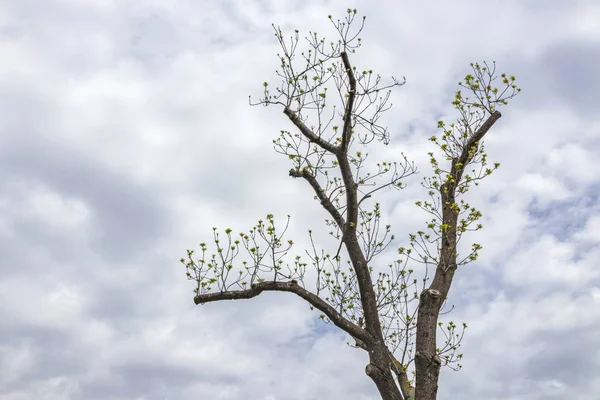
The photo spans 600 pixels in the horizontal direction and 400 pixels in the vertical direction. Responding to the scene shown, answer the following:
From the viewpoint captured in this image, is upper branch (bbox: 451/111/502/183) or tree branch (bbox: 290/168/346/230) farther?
upper branch (bbox: 451/111/502/183)

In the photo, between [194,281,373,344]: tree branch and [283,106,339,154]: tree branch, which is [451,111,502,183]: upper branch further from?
[194,281,373,344]: tree branch

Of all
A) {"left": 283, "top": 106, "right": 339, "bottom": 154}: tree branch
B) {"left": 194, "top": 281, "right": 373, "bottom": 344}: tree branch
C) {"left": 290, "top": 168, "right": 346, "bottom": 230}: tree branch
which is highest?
{"left": 283, "top": 106, "right": 339, "bottom": 154}: tree branch

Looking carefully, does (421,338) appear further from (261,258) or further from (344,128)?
(344,128)

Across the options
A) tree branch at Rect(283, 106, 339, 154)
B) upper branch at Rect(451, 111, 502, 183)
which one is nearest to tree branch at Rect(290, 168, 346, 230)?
tree branch at Rect(283, 106, 339, 154)

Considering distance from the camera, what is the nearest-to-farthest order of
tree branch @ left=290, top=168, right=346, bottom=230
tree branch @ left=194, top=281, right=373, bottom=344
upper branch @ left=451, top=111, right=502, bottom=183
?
tree branch @ left=194, top=281, right=373, bottom=344
tree branch @ left=290, top=168, right=346, bottom=230
upper branch @ left=451, top=111, right=502, bottom=183

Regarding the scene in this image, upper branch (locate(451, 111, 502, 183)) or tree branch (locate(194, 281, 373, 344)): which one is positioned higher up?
upper branch (locate(451, 111, 502, 183))

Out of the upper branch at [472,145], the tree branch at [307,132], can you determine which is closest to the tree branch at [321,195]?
the tree branch at [307,132]

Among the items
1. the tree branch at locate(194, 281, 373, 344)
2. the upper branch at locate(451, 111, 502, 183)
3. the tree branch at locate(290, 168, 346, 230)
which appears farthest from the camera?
the upper branch at locate(451, 111, 502, 183)

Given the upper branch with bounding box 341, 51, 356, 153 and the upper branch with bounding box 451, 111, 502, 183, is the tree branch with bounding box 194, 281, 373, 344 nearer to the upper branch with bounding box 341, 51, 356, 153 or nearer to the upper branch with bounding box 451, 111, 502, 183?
the upper branch with bounding box 341, 51, 356, 153

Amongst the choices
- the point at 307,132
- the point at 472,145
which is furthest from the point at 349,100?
the point at 472,145

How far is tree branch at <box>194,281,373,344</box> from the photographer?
9.20 metres

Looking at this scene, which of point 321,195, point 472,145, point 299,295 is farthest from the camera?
point 472,145

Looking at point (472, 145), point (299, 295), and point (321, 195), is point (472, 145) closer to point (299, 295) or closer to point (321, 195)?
point (321, 195)

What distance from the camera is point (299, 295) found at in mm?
9250
